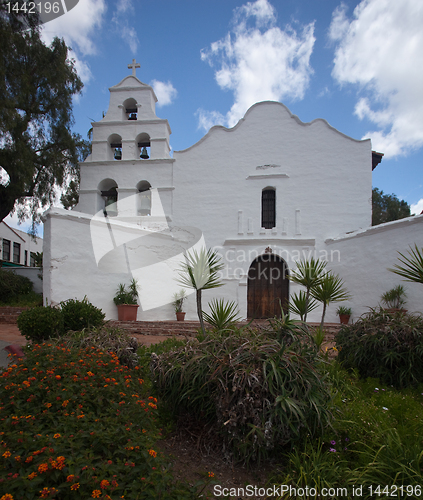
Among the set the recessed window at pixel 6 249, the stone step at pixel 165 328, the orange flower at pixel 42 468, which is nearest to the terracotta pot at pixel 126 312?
the stone step at pixel 165 328

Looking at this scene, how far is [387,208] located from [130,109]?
731 inches

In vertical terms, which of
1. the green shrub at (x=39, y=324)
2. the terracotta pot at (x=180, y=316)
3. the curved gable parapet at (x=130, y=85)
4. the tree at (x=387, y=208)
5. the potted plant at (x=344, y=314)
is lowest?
the terracotta pot at (x=180, y=316)

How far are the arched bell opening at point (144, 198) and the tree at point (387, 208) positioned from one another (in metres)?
15.2

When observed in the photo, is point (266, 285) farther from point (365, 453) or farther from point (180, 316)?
point (365, 453)

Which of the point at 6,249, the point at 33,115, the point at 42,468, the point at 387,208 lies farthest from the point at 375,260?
the point at 6,249

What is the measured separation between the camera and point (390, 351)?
A: 4.31 metres

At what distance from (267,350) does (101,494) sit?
1.80 meters

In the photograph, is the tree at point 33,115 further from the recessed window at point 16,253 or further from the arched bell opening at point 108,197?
the recessed window at point 16,253

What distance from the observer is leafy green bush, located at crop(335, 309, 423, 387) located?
4.28 metres

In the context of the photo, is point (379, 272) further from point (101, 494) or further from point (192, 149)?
point (101, 494)

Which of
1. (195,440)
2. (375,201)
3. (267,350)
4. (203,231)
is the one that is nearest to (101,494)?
(195,440)

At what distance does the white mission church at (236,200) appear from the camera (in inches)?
436

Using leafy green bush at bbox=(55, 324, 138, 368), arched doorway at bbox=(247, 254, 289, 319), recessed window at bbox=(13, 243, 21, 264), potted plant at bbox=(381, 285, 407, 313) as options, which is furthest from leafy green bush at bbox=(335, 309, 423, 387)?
recessed window at bbox=(13, 243, 21, 264)

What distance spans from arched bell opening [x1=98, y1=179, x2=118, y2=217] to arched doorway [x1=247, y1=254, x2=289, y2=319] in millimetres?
5697
